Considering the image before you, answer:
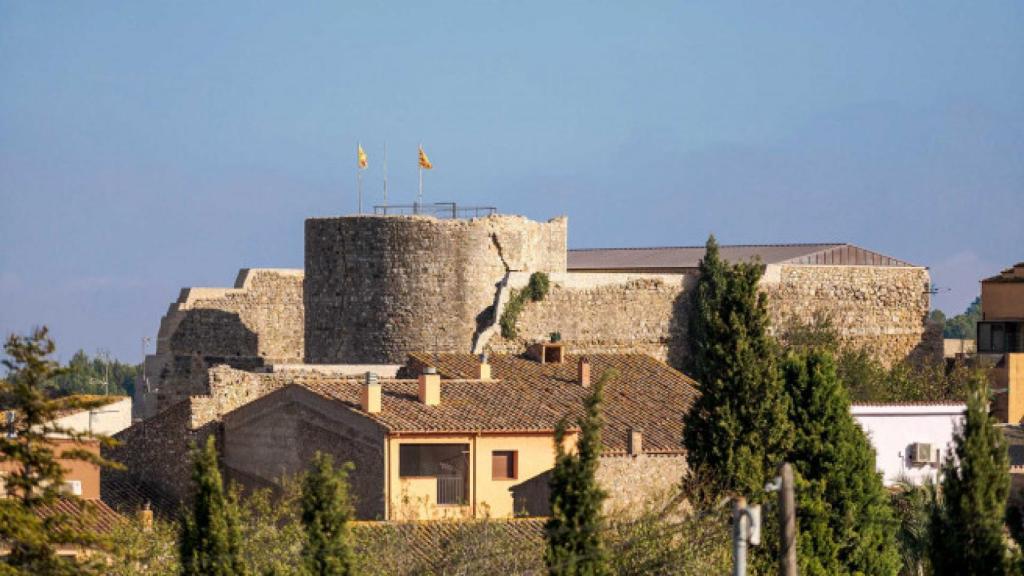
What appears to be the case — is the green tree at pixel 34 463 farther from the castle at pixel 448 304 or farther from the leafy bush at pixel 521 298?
the leafy bush at pixel 521 298

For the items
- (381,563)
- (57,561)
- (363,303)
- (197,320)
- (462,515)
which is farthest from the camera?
(197,320)

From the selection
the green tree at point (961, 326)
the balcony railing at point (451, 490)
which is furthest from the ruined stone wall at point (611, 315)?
the green tree at point (961, 326)

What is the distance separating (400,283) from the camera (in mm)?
46688

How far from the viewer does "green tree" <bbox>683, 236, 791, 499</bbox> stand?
3325 cm

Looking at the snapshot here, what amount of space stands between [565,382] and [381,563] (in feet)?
35.3

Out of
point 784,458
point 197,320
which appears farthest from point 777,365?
point 197,320

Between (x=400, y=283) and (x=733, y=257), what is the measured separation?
49.8ft

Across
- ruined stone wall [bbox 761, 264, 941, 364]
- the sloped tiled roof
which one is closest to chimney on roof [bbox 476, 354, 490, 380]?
the sloped tiled roof

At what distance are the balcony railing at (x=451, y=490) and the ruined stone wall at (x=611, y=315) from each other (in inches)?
452

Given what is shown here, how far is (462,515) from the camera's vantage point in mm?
32500

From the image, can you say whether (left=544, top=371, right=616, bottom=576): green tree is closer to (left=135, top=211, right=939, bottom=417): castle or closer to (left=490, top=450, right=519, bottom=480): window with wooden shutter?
(left=490, top=450, right=519, bottom=480): window with wooden shutter

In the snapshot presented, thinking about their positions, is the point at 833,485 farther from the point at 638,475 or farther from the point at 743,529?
the point at 743,529

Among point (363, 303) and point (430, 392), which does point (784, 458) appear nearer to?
point (430, 392)

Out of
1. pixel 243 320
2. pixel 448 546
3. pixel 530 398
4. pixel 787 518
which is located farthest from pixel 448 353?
pixel 787 518
